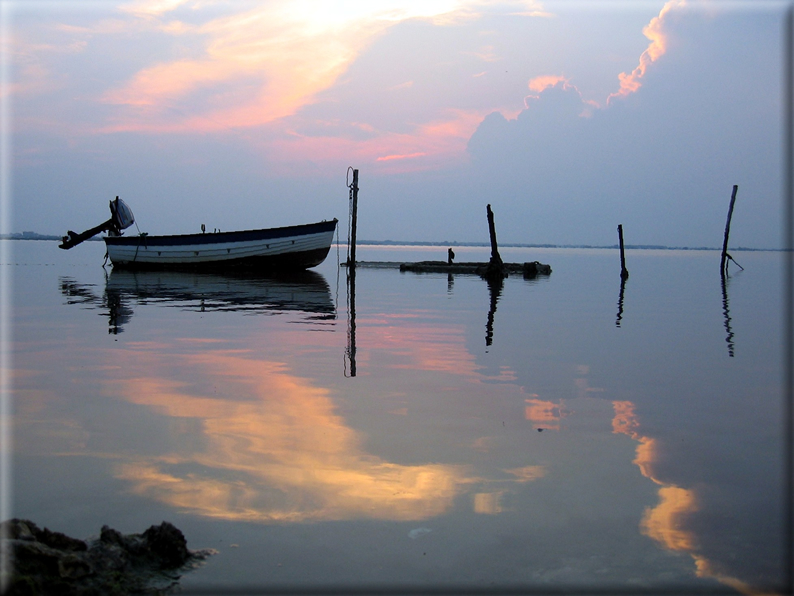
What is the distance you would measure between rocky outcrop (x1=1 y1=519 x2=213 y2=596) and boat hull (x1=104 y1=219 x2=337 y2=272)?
36.4 meters

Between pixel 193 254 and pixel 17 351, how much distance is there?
3088 centimetres

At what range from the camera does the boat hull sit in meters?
41.0

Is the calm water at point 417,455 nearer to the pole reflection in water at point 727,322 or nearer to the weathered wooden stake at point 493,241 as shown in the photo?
the pole reflection in water at point 727,322

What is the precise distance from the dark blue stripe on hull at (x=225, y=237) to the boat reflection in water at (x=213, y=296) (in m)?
5.17

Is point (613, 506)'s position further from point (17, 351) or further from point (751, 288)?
point (751, 288)

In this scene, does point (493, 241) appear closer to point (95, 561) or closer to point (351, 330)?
point (351, 330)

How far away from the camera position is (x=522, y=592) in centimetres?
423

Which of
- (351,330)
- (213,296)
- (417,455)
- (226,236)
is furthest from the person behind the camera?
(226,236)

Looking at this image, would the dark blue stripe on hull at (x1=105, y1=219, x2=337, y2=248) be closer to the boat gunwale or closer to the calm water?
the boat gunwale

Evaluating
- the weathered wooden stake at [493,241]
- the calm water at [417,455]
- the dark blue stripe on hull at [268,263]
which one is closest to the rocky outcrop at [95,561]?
the calm water at [417,455]

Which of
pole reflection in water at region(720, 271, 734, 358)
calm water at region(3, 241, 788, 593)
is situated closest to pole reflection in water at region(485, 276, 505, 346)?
calm water at region(3, 241, 788, 593)

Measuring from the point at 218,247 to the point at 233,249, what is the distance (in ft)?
3.29

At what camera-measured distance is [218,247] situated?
41.8 m

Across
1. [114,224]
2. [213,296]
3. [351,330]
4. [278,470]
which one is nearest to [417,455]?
[278,470]
